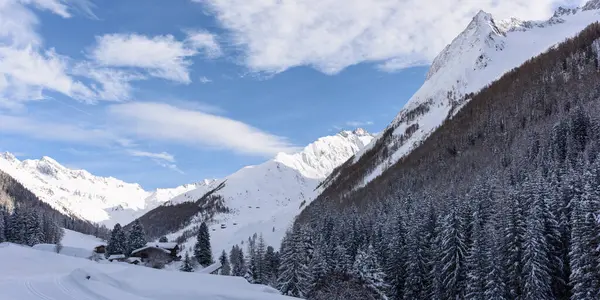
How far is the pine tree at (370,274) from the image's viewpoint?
52219mm

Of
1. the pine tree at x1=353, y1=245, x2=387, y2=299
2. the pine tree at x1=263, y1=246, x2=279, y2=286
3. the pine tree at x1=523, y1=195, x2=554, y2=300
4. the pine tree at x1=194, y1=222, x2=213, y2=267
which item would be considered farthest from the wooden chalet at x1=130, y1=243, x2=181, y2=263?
the pine tree at x1=523, y1=195, x2=554, y2=300

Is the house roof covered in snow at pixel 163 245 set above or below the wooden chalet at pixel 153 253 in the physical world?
above

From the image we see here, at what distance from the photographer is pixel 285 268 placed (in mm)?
55531

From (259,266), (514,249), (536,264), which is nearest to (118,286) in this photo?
(536,264)

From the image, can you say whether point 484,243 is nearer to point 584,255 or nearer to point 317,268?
point 584,255

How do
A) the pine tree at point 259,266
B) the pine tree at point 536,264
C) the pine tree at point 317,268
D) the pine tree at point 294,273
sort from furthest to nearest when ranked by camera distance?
the pine tree at point 259,266
the pine tree at point 317,268
the pine tree at point 294,273
the pine tree at point 536,264

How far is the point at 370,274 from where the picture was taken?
53.9m

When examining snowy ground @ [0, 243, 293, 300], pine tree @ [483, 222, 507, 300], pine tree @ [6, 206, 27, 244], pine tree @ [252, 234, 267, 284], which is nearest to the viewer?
snowy ground @ [0, 243, 293, 300]

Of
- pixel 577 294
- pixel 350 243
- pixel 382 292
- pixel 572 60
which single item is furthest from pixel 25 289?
pixel 572 60

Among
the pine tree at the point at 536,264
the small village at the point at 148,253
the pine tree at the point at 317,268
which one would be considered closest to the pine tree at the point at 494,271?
the pine tree at the point at 536,264

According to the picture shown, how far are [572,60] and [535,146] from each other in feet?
303

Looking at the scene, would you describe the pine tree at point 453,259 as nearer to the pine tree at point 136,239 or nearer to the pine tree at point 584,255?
the pine tree at point 584,255

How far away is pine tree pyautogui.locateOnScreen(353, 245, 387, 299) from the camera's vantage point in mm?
52219

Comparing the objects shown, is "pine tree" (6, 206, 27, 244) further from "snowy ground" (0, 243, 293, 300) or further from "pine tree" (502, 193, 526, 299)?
"pine tree" (502, 193, 526, 299)
